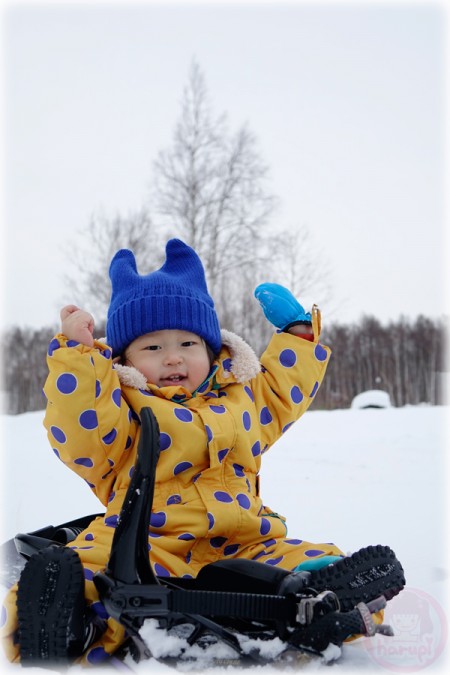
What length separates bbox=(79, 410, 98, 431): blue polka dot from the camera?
1642mm

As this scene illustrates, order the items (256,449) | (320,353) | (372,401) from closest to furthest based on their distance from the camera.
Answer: (256,449) < (320,353) < (372,401)

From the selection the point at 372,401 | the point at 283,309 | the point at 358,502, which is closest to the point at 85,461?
the point at 283,309

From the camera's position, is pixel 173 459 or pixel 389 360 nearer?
pixel 173 459

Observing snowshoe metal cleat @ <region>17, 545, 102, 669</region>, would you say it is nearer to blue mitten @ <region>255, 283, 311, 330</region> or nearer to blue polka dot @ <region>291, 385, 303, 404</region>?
blue polka dot @ <region>291, 385, 303, 404</region>

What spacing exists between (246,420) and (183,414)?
218mm

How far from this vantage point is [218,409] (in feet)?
6.14

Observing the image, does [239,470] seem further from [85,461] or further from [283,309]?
[283,309]

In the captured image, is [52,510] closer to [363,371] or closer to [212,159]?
[212,159]

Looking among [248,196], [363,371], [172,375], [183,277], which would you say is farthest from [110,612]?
[363,371]

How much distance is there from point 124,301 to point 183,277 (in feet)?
0.78

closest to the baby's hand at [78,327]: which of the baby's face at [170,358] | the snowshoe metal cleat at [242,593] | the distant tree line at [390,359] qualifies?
the baby's face at [170,358]

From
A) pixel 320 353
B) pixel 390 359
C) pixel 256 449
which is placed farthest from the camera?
pixel 390 359

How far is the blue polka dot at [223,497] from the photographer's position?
173 centimetres

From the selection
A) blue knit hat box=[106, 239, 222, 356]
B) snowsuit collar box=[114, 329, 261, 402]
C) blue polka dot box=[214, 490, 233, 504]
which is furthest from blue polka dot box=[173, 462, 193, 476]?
blue knit hat box=[106, 239, 222, 356]
